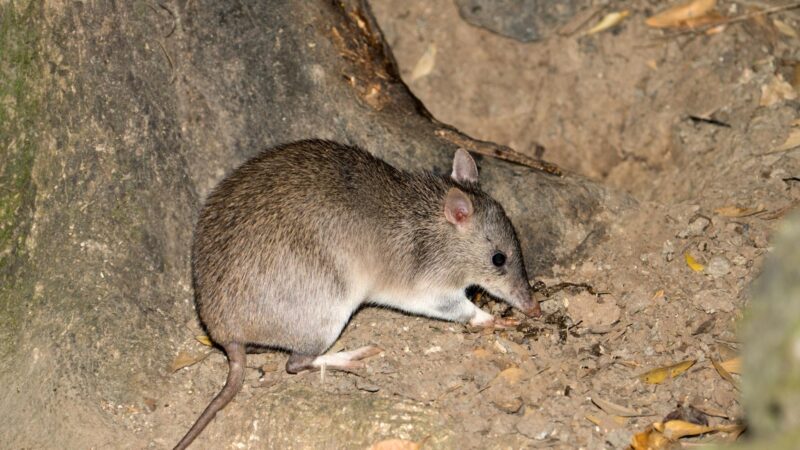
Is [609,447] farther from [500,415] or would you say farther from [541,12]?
[541,12]

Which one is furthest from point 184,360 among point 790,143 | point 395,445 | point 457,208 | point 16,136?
point 790,143

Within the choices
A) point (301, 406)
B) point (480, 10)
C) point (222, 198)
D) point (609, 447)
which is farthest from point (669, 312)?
point (480, 10)

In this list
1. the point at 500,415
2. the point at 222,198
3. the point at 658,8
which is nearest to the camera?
the point at 500,415

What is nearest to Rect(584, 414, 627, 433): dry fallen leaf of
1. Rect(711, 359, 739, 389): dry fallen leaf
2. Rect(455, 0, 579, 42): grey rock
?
Rect(711, 359, 739, 389): dry fallen leaf

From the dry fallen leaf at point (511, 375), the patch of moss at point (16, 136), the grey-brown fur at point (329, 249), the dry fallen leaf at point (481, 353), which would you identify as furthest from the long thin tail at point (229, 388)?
the dry fallen leaf at point (511, 375)

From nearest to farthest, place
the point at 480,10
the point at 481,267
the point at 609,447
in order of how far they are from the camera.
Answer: the point at 609,447
the point at 481,267
the point at 480,10

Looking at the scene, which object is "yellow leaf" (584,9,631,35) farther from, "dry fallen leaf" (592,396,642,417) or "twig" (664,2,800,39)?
"dry fallen leaf" (592,396,642,417)

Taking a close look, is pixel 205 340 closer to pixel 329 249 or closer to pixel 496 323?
pixel 329 249

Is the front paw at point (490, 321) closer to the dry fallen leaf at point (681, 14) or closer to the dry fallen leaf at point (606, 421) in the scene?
the dry fallen leaf at point (606, 421)
